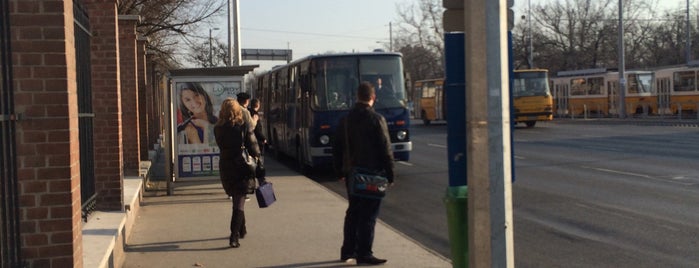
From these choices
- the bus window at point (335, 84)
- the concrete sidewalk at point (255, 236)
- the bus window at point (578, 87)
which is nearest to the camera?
the concrete sidewalk at point (255, 236)

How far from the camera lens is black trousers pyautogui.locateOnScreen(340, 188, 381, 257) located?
7879 millimetres

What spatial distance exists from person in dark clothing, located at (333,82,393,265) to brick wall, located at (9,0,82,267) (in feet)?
10.5

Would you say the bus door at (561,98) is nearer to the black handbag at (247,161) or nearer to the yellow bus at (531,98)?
the yellow bus at (531,98)

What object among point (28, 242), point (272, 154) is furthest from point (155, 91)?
point (28, 242)

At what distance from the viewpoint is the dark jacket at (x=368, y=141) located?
7770 mm

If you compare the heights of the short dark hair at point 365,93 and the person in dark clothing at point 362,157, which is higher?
the short dark hair at point 365,93

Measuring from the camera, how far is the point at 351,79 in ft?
61.4

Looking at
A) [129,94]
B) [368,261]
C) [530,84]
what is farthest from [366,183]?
[530,84]

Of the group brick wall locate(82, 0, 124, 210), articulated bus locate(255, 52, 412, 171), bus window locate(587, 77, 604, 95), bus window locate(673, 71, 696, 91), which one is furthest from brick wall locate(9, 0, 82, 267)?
bus window locate(587, 77, 604, 95)

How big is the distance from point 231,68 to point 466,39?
355 inches

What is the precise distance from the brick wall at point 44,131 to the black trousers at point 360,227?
3209 mm

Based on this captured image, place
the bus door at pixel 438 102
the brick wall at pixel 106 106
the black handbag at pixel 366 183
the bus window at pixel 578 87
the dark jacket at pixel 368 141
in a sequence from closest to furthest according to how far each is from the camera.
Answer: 1. the black handbag at pixel 366 183
2. the dark jacket at pixel 368 141
3. the brick wall at pixel 106 106
4. the bus door at pixel 438 102
5. the bus window at pixel 578 87

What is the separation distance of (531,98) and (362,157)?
3140 centimetres

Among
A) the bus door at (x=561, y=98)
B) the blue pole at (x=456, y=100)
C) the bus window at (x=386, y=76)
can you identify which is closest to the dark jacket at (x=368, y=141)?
the blue pole at (x=456, y=100)
